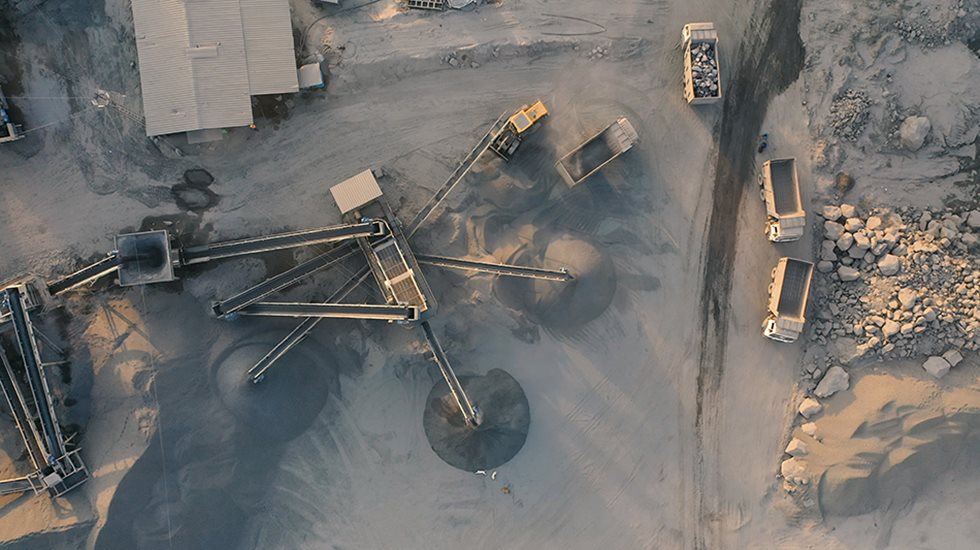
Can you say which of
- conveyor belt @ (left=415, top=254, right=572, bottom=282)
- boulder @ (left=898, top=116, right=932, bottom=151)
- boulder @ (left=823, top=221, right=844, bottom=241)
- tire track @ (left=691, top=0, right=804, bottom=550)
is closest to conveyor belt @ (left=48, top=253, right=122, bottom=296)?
conveyor belt @ (left=415, top=254, right=572, bottom=282)

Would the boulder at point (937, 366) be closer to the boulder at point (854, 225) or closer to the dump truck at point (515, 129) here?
the boulder at point (854, 225)

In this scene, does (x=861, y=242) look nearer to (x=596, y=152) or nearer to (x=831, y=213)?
(x=831, y=213)

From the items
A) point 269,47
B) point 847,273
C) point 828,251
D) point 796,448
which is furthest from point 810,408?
point 269,47

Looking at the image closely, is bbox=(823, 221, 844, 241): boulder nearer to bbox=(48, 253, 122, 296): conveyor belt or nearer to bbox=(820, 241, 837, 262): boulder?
bbox=(820, 241, 837, 262): boulder

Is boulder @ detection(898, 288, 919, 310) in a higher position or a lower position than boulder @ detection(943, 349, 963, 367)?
higher

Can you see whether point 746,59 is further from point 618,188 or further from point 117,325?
point 117,325

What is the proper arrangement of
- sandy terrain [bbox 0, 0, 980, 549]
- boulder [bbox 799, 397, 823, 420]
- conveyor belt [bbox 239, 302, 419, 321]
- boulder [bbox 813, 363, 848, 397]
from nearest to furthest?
conveyor belt [bbox 239, 302, 419, 321] → boulder [bbox 813, 363, 848, 397] → sandy terrain [bbox 0, 0, 980, 549] → boulder [bbox 799, 397, 823, 420]
